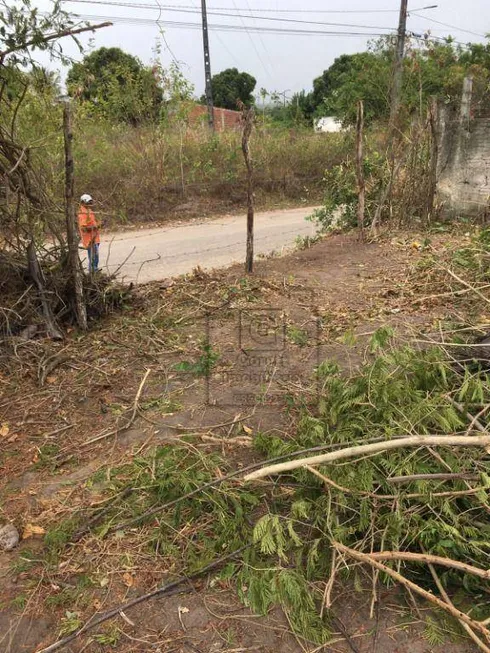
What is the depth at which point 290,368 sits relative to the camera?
12.6 feet

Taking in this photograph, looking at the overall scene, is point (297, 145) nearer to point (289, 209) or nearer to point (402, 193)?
point (289, 209)

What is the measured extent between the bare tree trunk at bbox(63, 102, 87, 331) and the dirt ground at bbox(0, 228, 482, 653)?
261mm

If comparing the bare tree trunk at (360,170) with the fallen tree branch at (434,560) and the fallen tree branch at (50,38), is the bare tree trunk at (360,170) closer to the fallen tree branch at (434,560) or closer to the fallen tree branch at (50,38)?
the fallen tree branch at (50,38)

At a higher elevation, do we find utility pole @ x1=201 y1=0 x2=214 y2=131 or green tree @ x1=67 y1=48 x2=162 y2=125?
utility pole @ x1=201 y1=0 x2=214 y2=131

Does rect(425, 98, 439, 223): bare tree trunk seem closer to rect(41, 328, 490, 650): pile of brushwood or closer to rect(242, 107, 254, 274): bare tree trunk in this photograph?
rect(242, 107, 254, 274): bare tree trunk

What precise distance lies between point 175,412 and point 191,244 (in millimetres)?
6635

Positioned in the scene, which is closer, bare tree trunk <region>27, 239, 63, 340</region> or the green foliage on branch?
bare tree trunk <region>27, 239, 63, 340</region>

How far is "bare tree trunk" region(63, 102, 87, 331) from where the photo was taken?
13.4ft

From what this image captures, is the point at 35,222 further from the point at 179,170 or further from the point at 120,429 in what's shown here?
the point at 179,170

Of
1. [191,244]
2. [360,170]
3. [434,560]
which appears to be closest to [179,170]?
[191,244]

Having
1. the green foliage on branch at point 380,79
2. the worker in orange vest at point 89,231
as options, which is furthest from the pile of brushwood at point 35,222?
the green foliage on branch at point 380,79

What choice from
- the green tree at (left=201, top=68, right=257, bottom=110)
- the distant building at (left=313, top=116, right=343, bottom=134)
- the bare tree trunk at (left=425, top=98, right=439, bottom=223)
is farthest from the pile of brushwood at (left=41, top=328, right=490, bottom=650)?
the green tree at (left=201, top=68, right=257, bottom=110)

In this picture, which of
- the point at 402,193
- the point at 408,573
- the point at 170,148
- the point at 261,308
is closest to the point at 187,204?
the point at 170,148

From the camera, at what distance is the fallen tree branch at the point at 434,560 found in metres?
1.83
